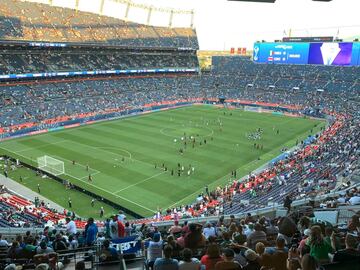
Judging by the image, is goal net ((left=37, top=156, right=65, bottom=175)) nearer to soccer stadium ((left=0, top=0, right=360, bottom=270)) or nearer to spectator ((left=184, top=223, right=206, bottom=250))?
soccer stadium ((left=0, top=0, right=360, bottom=270))

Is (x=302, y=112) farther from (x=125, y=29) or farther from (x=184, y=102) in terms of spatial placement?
(x=125, y=29)

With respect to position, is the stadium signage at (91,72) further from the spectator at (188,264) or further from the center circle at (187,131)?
the spectator at (188,264)

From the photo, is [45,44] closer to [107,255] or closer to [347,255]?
[107,255]

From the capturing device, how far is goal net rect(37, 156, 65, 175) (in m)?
32.8

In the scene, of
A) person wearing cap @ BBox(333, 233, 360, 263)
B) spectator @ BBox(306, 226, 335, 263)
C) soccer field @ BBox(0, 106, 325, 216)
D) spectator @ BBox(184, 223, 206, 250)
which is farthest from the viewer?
soccer field @ BBox(0, 106, 325, 216)

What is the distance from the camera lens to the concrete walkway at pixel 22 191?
26.4m

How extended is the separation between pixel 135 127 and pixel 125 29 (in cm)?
3832

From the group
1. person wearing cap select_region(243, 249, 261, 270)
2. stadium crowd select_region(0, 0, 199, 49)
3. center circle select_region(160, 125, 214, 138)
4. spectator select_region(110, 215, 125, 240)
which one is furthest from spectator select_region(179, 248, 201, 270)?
stadium crowd select_region(0, 0, 199, 49)

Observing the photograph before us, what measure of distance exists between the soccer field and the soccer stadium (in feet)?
0.71

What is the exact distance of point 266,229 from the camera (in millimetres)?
8961

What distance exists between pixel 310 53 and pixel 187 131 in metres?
31.8

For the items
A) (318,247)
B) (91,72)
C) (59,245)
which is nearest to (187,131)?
(91,72)

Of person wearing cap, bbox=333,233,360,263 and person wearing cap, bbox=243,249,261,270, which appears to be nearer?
person wearing cap, bbox=333,233,360,263

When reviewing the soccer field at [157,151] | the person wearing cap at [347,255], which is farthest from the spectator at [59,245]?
the soccer field at [157,151]
